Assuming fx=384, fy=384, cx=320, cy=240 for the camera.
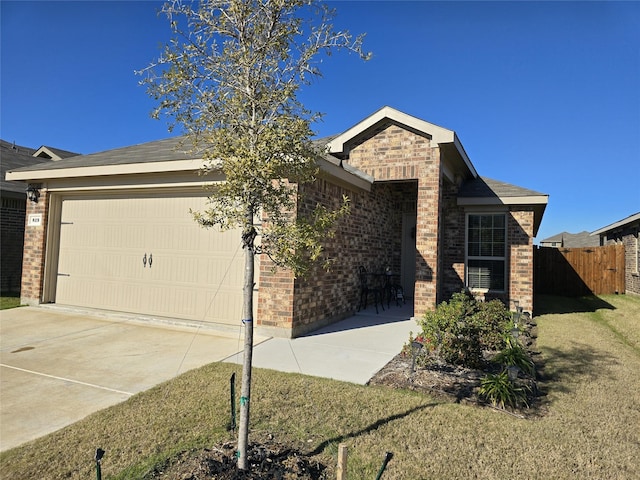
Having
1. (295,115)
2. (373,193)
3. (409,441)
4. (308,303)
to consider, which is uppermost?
(373,193)

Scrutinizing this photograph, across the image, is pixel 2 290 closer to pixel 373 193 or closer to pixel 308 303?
pixel 308 303

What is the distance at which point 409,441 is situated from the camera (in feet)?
10.5

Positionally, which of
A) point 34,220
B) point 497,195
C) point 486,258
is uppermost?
point 497,195

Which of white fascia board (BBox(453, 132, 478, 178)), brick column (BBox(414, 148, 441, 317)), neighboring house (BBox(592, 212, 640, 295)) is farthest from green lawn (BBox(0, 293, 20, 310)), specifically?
neighboring house (BBox(592, 212, 640, 295))

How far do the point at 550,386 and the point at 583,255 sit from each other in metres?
11.8

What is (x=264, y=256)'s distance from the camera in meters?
6.71

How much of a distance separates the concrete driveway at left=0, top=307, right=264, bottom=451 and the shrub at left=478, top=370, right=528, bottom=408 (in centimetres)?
350

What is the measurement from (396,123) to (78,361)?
24.4 feet

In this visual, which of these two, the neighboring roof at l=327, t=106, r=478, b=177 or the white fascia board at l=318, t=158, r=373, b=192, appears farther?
the neighboring roof at l=327, t=106, r=478, b=177

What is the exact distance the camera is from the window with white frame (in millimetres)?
10055

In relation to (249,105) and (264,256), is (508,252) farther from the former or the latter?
(249,105)

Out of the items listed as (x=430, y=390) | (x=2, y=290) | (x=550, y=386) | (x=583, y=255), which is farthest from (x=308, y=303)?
(x=583, y=255)

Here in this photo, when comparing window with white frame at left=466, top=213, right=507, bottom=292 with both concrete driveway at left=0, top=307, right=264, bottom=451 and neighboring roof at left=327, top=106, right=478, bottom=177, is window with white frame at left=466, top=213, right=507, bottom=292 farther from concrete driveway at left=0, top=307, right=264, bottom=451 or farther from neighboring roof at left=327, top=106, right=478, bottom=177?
concrete driveway at left=0, top=307, right=264, bottom=451

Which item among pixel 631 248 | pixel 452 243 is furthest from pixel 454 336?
pixel 631 248
